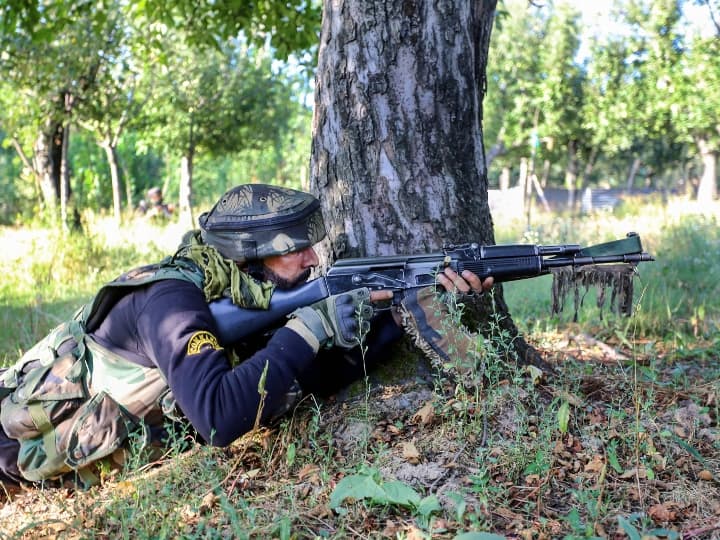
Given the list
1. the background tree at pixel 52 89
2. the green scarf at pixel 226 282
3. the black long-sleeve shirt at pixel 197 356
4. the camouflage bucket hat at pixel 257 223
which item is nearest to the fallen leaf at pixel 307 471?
the black long-sleeve shirt at pixel 197 356

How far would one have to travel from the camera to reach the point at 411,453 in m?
2.66

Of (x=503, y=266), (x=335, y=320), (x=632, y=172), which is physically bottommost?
(x=335, y=320)

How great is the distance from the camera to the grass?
7.54 ft

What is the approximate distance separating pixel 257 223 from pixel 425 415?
111 cm

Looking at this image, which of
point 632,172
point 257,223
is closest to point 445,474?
point 257,223

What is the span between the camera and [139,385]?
290cm

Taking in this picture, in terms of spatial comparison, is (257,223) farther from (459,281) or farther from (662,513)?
(662,513)

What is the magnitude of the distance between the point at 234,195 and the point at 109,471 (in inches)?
52.7

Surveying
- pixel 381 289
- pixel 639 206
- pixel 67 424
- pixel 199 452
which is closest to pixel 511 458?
pixel 381 289

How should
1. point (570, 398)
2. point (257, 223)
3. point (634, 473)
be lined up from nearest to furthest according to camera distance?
point (634, 473), point (570, 398), point (257, 223)

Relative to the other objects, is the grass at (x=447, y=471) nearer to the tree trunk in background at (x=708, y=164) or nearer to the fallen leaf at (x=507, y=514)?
the fallen leaf at (x=507, y=514)

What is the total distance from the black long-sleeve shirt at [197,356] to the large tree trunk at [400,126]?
0.94 metres

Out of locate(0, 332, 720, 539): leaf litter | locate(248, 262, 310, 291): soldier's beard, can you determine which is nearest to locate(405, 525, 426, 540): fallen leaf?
locate(0, 332, 720, 539): leaf litter

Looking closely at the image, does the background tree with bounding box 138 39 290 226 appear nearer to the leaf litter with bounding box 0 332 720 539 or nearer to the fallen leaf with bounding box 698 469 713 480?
the leaf litter with bounding box 0 332 720 539
